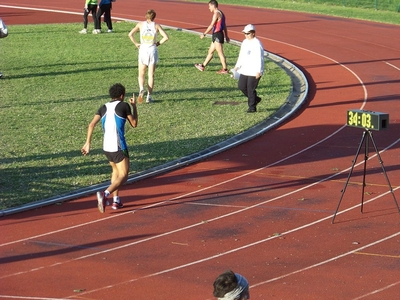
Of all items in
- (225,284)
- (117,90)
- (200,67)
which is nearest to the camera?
(225,284)

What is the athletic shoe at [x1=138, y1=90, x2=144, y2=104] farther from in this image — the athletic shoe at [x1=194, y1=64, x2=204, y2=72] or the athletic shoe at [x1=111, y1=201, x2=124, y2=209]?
the athletic shoe at [x1=111, y1=201, x2=124, y2=209]

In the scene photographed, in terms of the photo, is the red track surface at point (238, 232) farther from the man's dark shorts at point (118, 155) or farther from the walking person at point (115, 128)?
the man's dark shorts at point (118, 155)

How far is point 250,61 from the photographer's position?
18.4 meters

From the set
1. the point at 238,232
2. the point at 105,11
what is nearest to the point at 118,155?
the point at 238,232

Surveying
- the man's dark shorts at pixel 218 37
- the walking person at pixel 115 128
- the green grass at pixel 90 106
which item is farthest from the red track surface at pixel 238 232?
the man's dark shorts at pixel 218 37

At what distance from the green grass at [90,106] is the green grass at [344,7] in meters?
10.6

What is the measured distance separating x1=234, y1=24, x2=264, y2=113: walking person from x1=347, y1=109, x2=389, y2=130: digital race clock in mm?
6292

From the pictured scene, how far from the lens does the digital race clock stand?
38.4 ft

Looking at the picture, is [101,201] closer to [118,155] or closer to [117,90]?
[118,155]

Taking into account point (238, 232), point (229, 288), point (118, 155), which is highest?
point (229, 288)

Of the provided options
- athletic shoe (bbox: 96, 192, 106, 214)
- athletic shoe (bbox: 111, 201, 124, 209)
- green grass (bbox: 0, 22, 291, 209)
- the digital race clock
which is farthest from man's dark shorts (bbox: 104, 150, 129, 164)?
the digital race clock

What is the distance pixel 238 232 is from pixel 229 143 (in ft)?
16.3

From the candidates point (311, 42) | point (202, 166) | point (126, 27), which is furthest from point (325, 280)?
point (126, 27)

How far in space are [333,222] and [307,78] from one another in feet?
39.5
